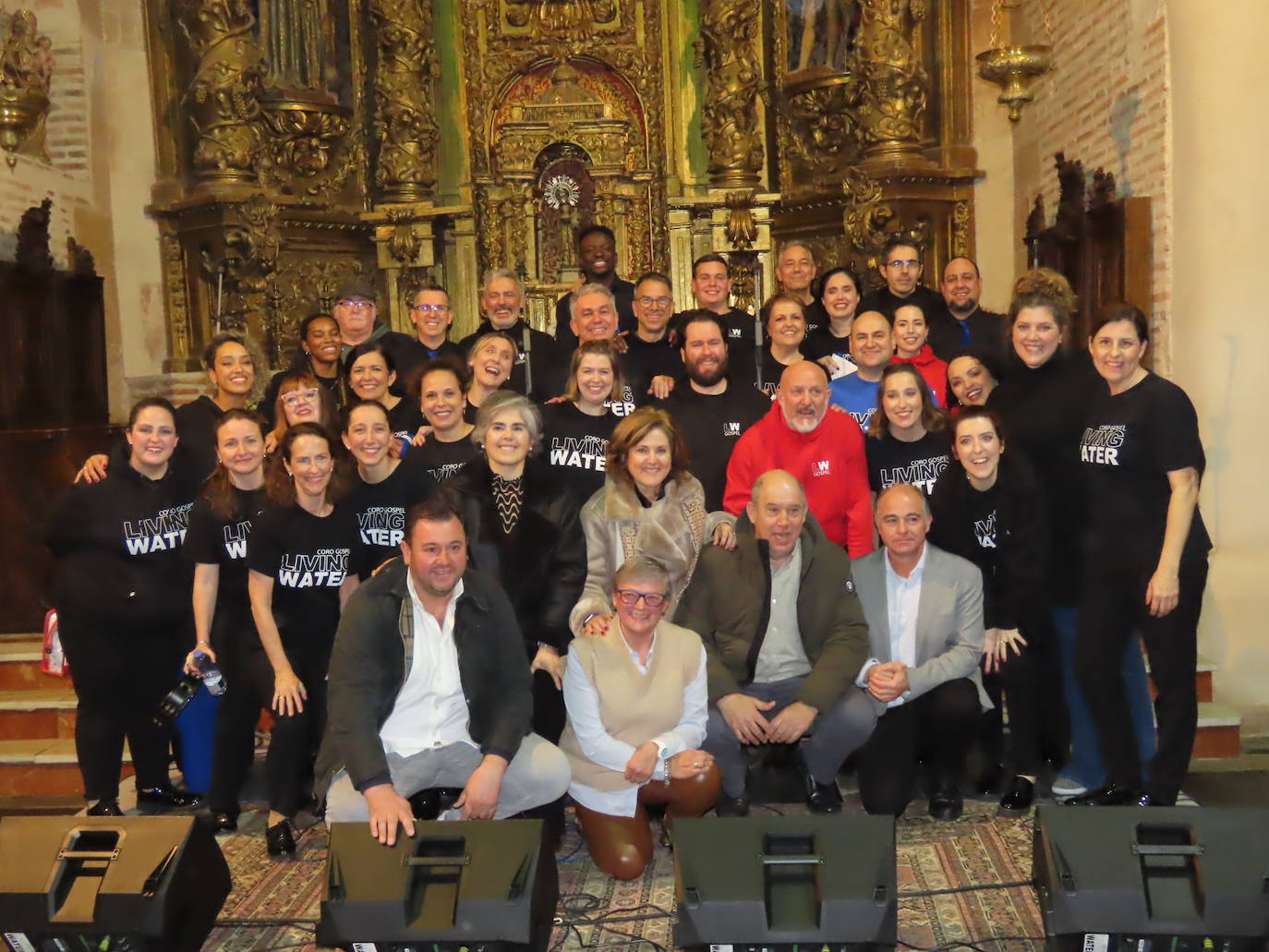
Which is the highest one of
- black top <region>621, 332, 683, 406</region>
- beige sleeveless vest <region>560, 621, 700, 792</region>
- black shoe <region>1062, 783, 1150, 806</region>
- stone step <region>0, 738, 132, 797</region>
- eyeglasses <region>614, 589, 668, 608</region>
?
black top <region>621, 332, 683, 406</region>

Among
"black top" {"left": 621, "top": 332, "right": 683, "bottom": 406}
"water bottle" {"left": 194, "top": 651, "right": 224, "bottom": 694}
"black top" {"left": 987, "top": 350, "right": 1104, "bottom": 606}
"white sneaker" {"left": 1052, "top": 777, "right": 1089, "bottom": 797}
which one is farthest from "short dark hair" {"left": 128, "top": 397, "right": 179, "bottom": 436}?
"white sneaker" {"left": 1052, "top": 777, "right": 1089, "bottom": 797}

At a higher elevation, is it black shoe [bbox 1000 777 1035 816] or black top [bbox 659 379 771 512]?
black top [bbox 659 379 771 512]

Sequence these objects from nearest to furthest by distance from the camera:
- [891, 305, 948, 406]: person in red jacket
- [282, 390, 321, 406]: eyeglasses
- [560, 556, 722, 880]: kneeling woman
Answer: [560, 556, 722, 880]: kneeling woman → [282, 390, 321, 406]: eyeglasses → [891, 305, 948, 406]: person in red jacket

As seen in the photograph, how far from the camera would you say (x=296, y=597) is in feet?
14.5

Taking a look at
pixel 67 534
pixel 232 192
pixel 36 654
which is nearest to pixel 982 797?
pixel 67 534

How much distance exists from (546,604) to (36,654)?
2812mm

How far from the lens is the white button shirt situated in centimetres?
394

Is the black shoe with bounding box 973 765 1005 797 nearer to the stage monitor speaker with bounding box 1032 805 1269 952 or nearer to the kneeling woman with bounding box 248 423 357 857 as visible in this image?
the stage monitor speaker with bounding box 1032 805 1269 952

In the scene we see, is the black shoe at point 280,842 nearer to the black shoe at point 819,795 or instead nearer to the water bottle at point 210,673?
the water bottle at point 210,673

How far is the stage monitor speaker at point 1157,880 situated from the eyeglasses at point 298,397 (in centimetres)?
281

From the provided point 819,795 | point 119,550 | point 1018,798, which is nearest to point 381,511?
point 119,550

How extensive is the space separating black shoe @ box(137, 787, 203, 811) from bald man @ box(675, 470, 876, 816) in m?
1.92

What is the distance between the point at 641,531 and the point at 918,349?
1.58 meters

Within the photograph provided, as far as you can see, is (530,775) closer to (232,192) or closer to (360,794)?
(360,794)
